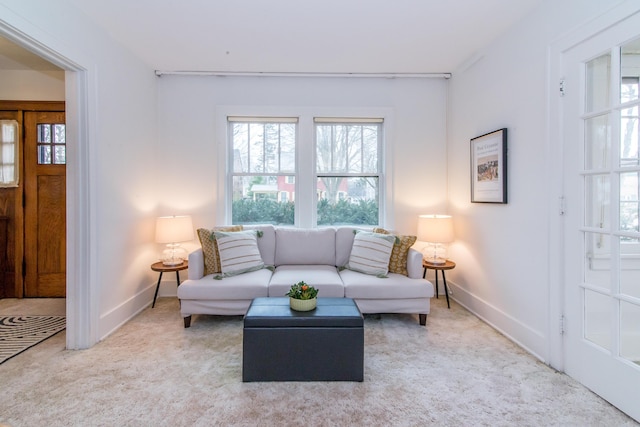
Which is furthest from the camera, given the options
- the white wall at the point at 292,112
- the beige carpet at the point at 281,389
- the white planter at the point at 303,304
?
the white wall at the point at 292,112

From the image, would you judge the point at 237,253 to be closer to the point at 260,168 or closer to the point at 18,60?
the point at 260,168

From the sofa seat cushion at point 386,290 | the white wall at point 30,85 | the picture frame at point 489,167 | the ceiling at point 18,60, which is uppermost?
the ceiling at point 18,60

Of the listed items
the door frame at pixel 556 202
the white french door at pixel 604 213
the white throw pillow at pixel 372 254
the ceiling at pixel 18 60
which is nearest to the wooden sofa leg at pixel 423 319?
the white throw pillow at pixel 372 254

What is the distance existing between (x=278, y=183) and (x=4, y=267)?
3.27 metres

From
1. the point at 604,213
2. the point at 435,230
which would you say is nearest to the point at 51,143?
the point at 435,230

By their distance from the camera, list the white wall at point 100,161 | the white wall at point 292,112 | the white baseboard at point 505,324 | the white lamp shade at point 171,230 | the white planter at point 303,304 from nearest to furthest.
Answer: the white planter at point 303,304 < the white wall at point 100,161 < the white baseboard at point 505,324 < the white lamp shade at point 171,230 < the white wall at point 292,112

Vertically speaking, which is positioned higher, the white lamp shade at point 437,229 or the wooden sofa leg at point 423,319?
the white lamp shade at point 437,229

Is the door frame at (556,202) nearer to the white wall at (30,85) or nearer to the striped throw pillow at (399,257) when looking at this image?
the striped throw pillow at (399,257)

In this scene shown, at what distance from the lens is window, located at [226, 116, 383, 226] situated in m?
3.91

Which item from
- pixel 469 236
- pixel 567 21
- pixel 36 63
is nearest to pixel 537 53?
pixel 567 21

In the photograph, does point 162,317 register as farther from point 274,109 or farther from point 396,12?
point 396,12

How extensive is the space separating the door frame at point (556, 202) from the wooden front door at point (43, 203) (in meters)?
4.78

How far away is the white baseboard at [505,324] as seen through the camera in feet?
7.69

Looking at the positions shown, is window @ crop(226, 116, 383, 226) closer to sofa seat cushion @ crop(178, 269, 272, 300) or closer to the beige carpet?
sofa seat cushion @ crop(178, 269, 272, 300)
